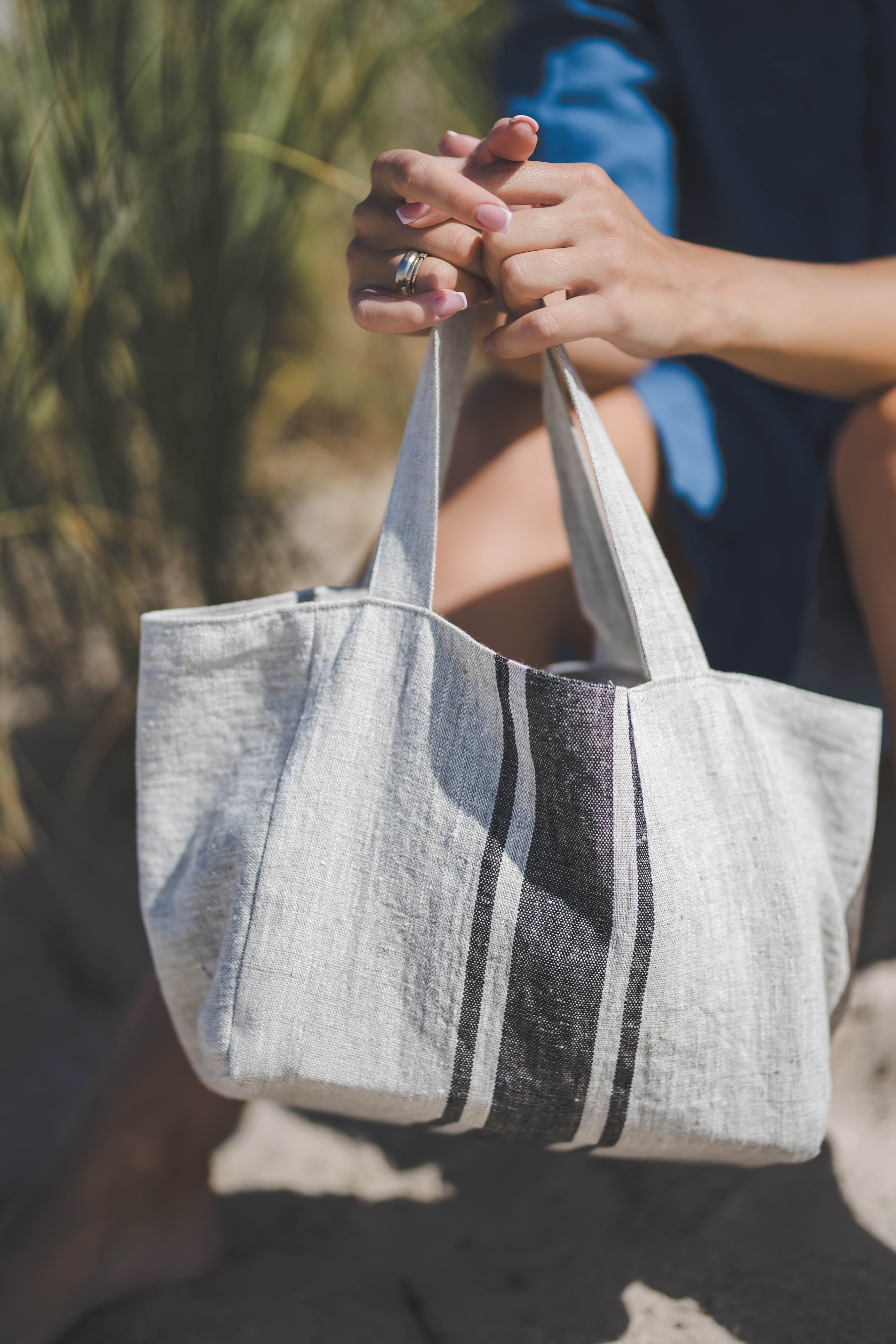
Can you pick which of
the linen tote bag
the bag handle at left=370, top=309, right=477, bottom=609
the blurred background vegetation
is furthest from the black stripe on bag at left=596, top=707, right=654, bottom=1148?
the blurred background vegetation

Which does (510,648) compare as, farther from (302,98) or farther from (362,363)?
(362,363)

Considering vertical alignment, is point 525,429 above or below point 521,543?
above

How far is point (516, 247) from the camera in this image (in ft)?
1.92

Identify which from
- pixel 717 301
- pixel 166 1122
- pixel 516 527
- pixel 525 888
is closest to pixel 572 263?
pixel 717 301

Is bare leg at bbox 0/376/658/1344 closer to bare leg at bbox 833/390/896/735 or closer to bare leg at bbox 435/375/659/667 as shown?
bare leg at bbox 435/375/659/667

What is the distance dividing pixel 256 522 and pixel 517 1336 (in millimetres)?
1169

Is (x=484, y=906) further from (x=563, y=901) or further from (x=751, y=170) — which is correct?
(x=751, y=170)

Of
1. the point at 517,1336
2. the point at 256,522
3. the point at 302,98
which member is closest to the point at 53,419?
the point at 256,522

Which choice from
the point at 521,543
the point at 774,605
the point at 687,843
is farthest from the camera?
the point at 774,605

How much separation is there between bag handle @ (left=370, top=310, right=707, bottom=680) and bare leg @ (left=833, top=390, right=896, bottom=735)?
0.20 m

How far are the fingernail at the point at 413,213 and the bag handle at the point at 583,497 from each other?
7 centimetres

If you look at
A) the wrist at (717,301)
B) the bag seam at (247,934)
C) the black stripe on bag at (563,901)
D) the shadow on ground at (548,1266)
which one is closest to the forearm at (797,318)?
the wrist at (717,301)

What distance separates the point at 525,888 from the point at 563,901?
0.08 ft

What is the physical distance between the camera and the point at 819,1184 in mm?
799
